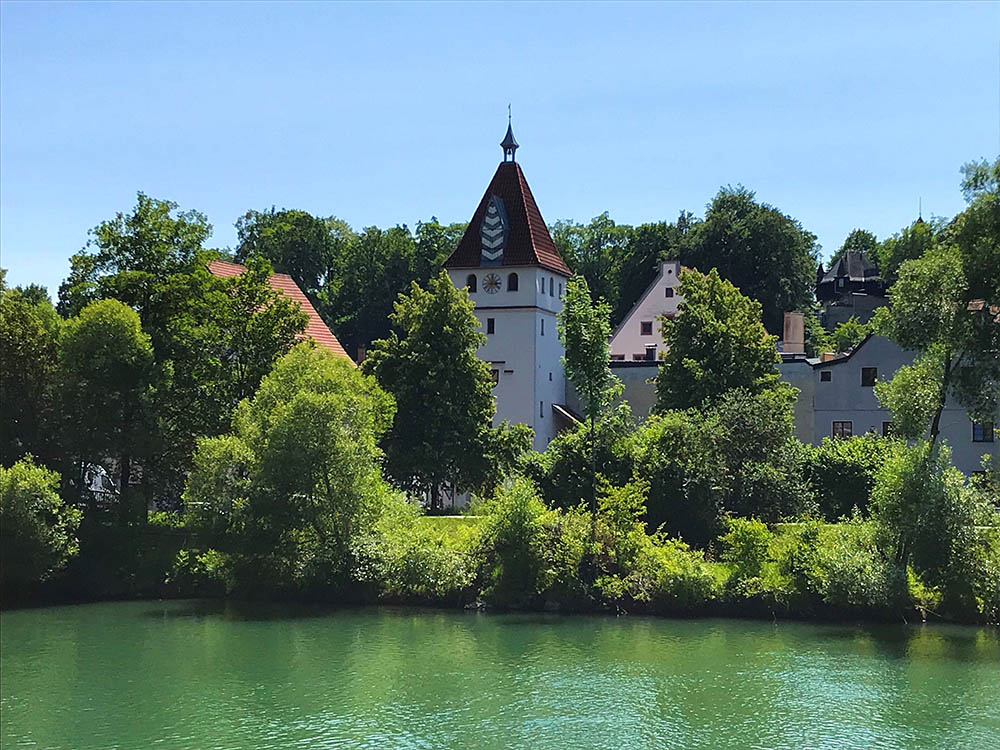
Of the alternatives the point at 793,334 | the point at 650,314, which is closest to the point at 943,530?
the point at 793,334

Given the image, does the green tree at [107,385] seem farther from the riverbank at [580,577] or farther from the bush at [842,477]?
the bush at [842,477]

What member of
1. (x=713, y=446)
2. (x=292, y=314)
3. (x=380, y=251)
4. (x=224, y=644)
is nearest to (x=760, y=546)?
(x=713, y=446)

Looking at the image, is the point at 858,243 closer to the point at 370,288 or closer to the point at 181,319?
the point at 370,288

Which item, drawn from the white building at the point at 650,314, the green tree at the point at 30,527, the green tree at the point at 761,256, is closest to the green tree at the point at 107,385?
the green tree at the point at 30,527

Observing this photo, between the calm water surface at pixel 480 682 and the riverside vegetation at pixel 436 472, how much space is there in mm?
1373

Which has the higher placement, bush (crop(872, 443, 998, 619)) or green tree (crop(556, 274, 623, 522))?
green tree (crop(556, 274, 623, 522))

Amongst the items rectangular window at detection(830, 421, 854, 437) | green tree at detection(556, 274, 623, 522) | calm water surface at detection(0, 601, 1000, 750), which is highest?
green tree at detection(556, 274, 623, 522)

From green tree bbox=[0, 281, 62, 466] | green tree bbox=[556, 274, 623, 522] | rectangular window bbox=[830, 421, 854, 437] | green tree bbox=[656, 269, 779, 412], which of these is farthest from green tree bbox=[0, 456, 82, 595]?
rectangular window bbox=[830, 421, 854, 437]

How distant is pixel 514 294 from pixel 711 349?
1199 centimetres

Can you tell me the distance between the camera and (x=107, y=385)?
122ft

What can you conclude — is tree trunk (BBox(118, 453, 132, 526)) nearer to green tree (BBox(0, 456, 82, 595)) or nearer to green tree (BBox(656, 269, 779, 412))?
green tree (BBox(0, 456, 82, 595))

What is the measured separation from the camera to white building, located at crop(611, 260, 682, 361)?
6594 cm

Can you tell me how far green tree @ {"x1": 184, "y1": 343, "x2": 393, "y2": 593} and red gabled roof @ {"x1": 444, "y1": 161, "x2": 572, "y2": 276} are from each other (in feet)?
68.5

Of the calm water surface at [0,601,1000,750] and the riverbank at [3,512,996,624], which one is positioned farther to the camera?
the riverbank at [3,512,996,624]
